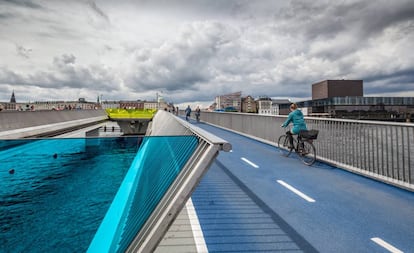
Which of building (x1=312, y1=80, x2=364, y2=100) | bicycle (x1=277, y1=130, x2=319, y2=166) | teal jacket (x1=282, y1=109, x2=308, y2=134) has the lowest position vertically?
bicycle (x1=277, y1=130, x2=319, y2=166)

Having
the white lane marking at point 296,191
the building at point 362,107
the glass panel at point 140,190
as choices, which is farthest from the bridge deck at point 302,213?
the building at point 362,107

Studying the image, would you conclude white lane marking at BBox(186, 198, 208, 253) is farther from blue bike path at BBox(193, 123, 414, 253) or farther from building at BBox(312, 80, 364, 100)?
building at BBox(312, 80, 364, 100)

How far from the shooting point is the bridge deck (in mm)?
3490

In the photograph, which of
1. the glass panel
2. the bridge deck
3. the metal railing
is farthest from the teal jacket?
the glass panel

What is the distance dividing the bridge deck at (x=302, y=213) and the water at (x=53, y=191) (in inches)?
107

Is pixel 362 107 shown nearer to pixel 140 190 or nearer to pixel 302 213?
pixel 302 213

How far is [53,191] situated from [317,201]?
601cm

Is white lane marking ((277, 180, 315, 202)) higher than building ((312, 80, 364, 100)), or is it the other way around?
building ((312, 80, 364, 100))

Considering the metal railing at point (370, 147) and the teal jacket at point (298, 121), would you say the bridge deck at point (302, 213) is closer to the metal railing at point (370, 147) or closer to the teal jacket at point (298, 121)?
the metal railing at point (370, 147)

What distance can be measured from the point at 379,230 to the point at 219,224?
2356mm

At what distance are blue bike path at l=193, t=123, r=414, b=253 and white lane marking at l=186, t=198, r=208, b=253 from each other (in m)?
0.08

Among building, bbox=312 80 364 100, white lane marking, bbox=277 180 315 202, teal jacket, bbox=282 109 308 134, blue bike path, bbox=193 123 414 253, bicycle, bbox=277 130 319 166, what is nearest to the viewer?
blue bike path, bbox=193 123 414 253

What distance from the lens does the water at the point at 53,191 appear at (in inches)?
204

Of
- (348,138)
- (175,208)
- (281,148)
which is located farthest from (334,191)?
(281,148)
